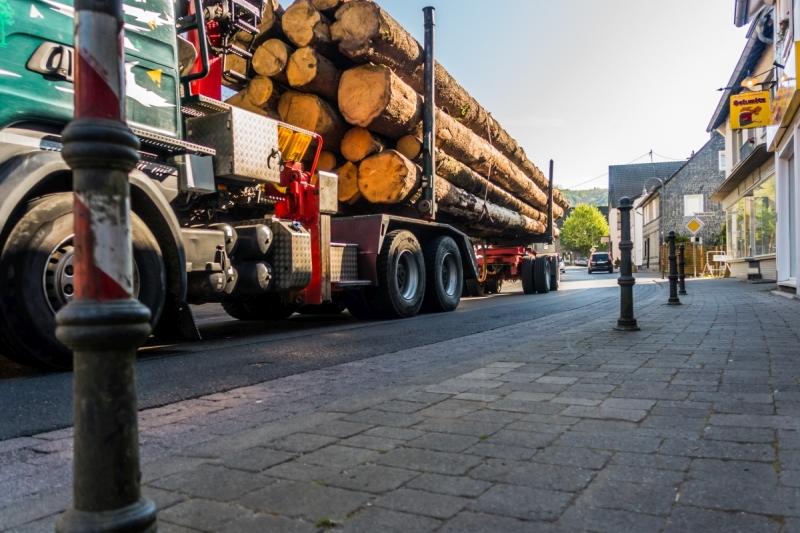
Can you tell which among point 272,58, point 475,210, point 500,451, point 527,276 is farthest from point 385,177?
point 527,276

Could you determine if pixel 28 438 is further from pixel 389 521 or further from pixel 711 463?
pixel 711 463

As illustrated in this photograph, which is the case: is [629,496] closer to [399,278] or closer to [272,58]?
[272,58]

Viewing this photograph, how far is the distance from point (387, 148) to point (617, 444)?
7228mm

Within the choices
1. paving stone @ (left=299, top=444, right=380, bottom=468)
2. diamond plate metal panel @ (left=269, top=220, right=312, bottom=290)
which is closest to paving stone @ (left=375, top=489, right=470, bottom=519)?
paving stone @ (left=299, top=444, right=380, bottom=468)

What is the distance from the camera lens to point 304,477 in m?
2.36

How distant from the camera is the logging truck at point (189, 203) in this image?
4344 millimetres

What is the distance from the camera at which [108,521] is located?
51.3 inches

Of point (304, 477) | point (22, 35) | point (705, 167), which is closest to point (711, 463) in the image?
point (304, 477)

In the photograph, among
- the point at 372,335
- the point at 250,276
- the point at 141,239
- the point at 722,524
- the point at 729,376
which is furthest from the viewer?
the point at 372,335

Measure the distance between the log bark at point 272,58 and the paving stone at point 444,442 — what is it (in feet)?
20.4

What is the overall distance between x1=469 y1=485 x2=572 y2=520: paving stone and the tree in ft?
325

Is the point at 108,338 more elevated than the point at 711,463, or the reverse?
the point at 108,338

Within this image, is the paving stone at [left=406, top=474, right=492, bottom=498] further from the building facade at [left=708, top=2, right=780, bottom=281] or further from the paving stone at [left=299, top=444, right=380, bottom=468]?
the building facade at [left=708, top=2, right=780, bottom=281]

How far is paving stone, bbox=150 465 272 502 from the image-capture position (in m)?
2.21
